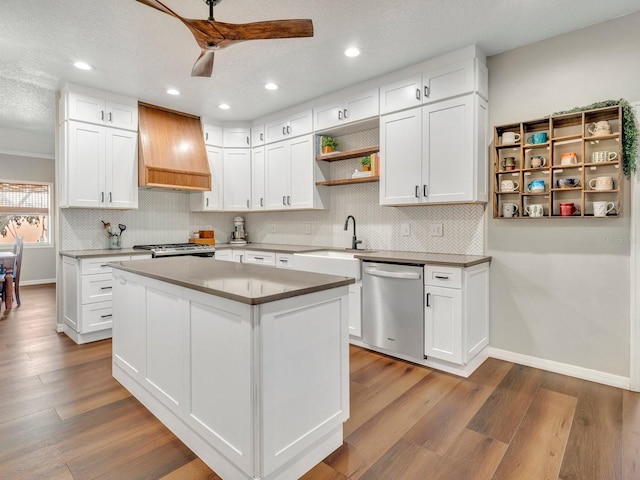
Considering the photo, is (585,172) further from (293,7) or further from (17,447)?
(17,447)

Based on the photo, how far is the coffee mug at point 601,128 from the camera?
8.13ft

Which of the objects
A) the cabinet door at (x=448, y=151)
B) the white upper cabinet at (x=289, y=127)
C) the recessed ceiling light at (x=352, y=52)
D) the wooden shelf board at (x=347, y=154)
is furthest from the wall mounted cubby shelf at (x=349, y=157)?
the recessed ceiling light at (x=352, y=52)

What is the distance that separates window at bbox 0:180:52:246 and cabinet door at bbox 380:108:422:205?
7.00 metres

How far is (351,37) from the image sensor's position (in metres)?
2.78

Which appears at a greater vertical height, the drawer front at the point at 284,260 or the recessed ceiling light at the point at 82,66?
the recessed ceiling light at the point at 82,66

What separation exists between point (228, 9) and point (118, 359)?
8.57ft

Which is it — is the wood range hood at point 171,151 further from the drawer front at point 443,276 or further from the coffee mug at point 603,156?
the coffee mug at point 603,156

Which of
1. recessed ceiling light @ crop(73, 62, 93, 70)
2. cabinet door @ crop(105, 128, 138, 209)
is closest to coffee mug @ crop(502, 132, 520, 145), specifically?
recessed ceiling light @ crop(73, 62, 93, 70)

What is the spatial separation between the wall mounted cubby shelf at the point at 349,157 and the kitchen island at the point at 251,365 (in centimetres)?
199

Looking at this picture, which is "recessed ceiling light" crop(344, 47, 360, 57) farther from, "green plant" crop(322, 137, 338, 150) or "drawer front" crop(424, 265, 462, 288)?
"drawer front" crop(424, 265, 462, 288)

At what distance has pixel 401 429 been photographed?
6.72 feet

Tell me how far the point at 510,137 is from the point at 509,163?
0.68 ft

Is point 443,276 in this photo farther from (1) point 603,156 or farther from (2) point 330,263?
(1) point 603,156

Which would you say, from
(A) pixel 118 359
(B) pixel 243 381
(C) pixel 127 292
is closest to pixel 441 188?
(B) pixel 243 381
